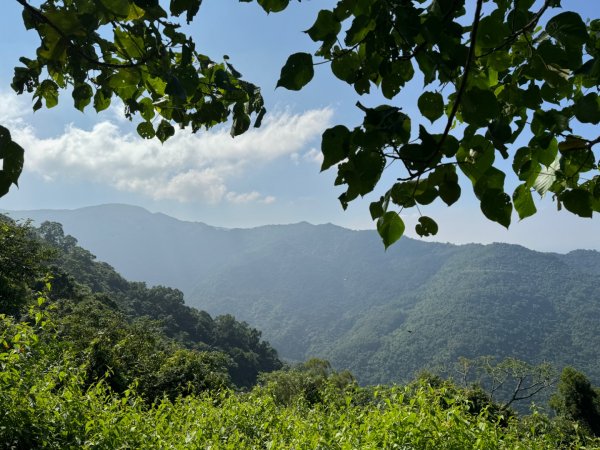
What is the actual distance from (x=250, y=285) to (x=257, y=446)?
195 meters

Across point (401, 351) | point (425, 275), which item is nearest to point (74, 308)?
point (401, 351)

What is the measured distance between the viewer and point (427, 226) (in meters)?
0.81

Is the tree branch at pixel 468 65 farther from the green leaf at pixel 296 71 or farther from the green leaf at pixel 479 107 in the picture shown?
the green leaf at pixel 296 71

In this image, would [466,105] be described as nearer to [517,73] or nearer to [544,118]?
[544,118]

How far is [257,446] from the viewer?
121 inches

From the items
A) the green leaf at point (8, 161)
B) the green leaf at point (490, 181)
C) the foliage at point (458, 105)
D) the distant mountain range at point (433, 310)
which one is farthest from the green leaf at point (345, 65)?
the distant mountain range at point (433, 310)

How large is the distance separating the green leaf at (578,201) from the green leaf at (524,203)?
7 centimetres

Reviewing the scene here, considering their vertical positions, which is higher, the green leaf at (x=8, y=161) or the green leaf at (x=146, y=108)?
the green leaf at (x=146, y=108)

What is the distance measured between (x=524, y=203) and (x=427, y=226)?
0.57 ft

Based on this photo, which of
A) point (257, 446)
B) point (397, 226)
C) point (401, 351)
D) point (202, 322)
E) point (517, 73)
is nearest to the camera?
point (397, 226)

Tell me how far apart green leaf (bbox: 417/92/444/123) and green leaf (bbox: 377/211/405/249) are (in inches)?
6.6

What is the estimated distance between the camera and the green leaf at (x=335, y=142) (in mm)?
615

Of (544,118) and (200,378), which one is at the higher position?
(544,118)

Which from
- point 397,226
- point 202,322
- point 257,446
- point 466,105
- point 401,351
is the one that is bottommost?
point 401,351
